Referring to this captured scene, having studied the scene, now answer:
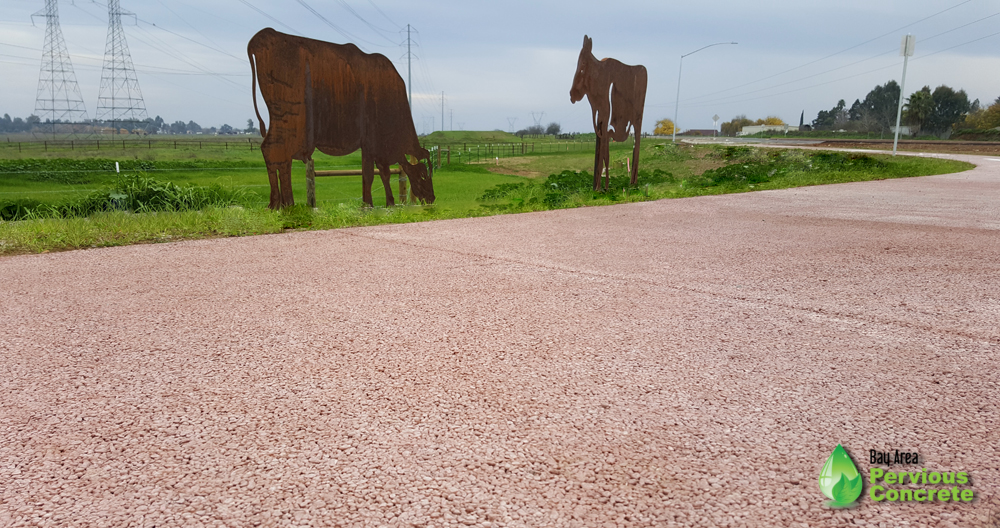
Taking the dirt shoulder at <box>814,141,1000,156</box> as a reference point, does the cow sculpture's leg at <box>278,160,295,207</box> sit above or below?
below

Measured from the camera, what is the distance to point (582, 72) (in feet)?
43.2

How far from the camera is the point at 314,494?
7.77 feet

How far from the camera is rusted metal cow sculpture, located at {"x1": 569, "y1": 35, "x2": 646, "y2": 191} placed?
13.2 m

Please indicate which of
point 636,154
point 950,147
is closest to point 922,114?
point 950,147

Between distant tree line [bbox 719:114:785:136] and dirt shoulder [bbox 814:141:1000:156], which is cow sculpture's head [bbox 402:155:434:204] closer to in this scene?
dirt shoulder [bbox 814:141:1000:156]

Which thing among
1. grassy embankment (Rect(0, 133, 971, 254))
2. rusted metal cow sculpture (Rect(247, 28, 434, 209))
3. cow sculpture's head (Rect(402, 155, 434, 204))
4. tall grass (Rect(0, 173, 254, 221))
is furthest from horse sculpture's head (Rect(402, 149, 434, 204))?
tall grass (Rect(0, 173, 254, 221))

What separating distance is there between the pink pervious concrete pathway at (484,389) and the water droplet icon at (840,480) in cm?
6

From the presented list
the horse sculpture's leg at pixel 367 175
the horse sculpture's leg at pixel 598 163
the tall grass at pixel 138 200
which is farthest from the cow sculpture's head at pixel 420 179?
the horse sculpture's leg at pixel 598 163

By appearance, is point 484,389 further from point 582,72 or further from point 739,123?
point 739,123

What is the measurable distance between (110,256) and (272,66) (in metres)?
3.96

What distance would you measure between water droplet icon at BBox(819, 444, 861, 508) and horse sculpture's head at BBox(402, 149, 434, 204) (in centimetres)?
1029

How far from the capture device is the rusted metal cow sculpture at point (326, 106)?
31.6 ft

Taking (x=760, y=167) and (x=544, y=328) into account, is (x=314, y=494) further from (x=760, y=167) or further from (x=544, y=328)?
(x=760, y=167)

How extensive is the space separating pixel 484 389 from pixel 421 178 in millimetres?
9316
